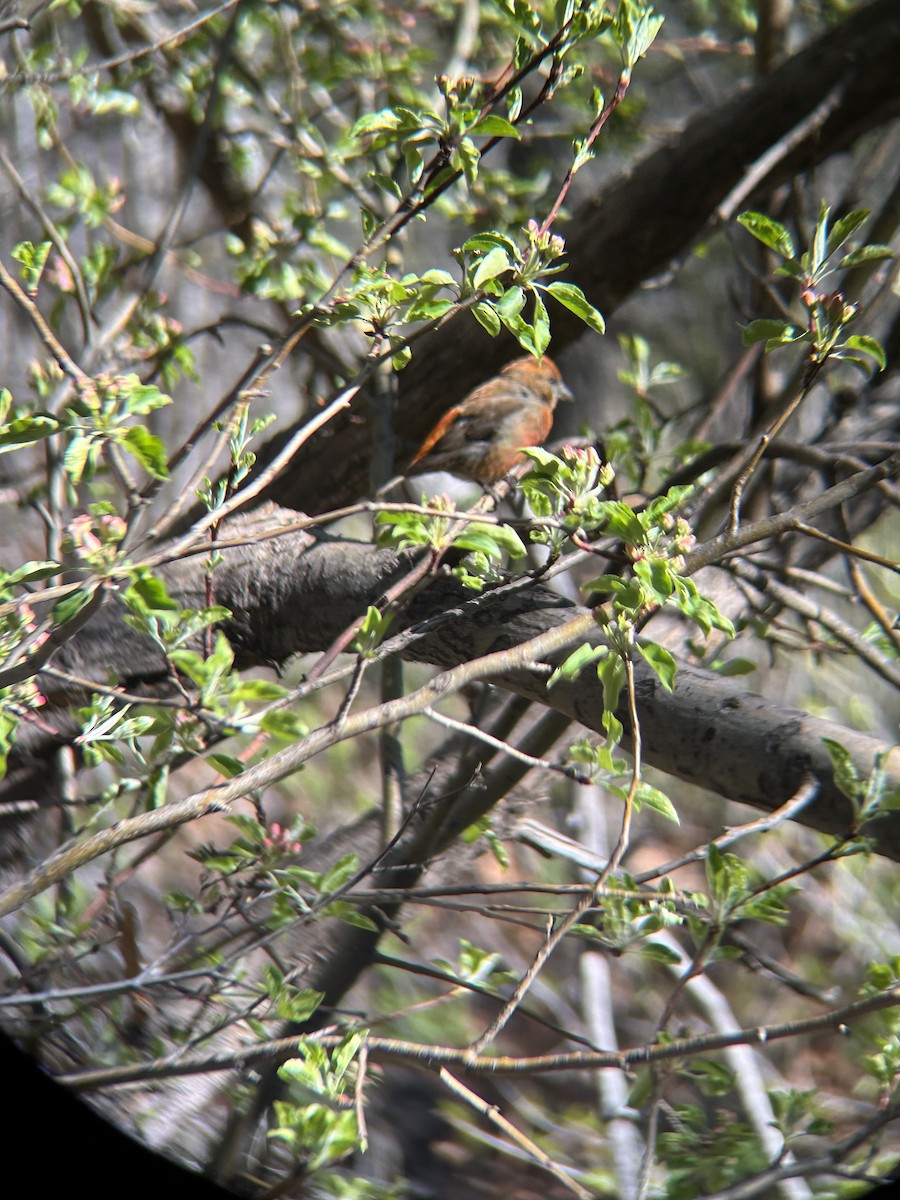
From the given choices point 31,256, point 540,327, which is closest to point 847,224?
point 540,327

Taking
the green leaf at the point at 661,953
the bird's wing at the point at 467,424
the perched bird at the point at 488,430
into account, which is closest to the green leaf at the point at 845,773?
the green leaf at the point at 661,953

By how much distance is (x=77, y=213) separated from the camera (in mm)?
2768

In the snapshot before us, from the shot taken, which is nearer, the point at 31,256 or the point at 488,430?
the point at 31,256

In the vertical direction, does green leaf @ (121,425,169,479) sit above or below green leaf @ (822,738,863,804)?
above

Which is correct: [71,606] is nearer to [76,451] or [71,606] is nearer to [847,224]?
[76,451]

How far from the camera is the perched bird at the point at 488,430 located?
2705 millimetres

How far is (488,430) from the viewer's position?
9.05 ft

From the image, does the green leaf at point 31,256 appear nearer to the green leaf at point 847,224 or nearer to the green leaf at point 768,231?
the green leaf at point 768,231

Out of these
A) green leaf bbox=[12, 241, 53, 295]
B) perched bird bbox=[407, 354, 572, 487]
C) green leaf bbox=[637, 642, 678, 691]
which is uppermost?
green leaf bbox=[12, 241, 53, 295]

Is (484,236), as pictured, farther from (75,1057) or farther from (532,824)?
(75,1057)

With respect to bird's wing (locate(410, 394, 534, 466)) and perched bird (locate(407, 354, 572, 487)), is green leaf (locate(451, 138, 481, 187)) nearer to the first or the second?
perched bird (locate(407, 354, 572, 487))

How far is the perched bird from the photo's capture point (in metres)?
2.71

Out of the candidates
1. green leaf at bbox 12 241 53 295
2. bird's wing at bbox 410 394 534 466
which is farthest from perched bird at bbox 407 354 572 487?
green leaf at bbox 12 241 53 295

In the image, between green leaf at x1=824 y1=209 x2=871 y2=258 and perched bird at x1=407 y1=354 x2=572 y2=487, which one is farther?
perched bird at x1=407 y1=354 x2=572 y2=487
